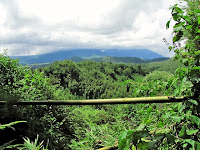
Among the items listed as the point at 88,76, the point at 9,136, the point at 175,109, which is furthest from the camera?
the point at 88,76

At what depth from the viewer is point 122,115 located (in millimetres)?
5035

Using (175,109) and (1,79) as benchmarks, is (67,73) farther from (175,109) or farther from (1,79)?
(175,109)

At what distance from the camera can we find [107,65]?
36531 mm

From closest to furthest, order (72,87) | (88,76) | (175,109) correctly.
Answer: (175,109) → (72,87) → (88,76)

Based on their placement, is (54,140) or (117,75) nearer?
(54,140)

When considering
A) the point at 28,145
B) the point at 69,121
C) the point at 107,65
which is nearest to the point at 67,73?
the point at 107,65

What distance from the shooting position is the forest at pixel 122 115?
0.90 meters

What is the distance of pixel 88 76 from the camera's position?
26703 mm

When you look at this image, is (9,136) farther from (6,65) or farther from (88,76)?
(88,76)

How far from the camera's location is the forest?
35.5 inches

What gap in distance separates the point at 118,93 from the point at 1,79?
70.7 feet

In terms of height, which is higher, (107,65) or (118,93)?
(107,65)

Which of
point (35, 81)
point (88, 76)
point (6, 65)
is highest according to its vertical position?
point (6, 65)

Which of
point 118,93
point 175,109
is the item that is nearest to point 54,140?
point 175,109
